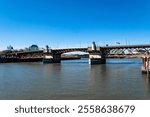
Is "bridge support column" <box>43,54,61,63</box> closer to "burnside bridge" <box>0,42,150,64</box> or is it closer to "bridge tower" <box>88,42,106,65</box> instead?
"burnside bridge" <box>0,42,150,64</box>

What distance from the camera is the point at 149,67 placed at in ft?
173

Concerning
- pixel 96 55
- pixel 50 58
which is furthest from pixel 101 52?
pixel 50 58

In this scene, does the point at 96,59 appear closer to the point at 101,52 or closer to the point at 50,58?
the point at 101,52

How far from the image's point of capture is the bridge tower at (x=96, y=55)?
11789 centimetres

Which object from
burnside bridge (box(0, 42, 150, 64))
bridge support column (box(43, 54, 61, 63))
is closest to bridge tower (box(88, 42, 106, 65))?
burnside bridge (box(0, 42, 150, 64))

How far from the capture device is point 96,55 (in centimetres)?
11856

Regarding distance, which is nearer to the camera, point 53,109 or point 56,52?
point 53,109

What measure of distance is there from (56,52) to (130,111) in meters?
126

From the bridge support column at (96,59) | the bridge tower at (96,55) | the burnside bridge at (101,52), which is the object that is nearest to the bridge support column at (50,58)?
the burnside bridge at (101,52)

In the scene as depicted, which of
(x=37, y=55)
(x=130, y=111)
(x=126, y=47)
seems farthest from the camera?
(x=37, y=55)

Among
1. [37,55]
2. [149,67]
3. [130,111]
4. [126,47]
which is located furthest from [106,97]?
[37,55]

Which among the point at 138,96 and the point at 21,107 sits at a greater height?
the point at 21,107

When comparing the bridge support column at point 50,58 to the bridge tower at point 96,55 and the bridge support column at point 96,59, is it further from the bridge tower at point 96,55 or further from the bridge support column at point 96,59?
the bridge support column at point 96,59

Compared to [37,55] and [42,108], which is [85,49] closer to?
[37,55]
